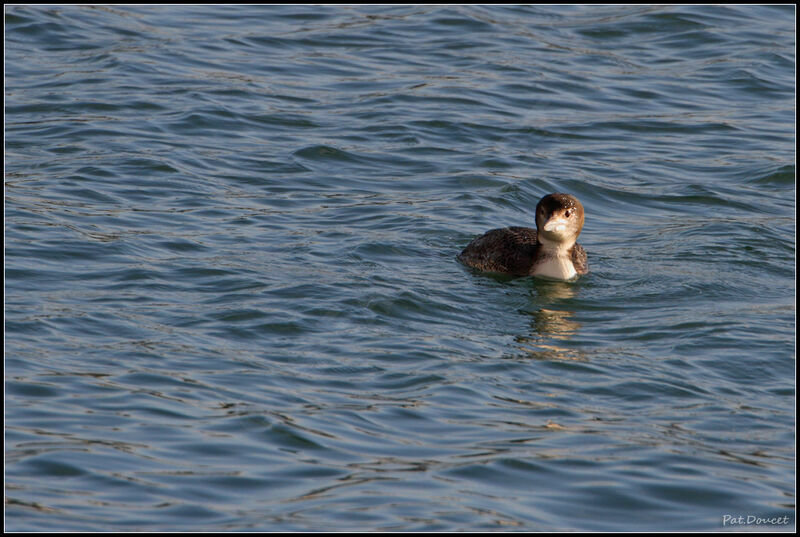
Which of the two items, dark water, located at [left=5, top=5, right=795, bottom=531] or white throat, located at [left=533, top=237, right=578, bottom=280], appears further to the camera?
white throat, located at [left=533, top=237, right=578, bottom=280]

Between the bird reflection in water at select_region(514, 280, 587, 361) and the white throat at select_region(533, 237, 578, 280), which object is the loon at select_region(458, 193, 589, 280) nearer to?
the white throat at select_region(533, 237, 578, 280)

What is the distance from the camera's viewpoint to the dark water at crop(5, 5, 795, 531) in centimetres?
756

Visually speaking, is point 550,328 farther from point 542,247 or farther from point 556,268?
point 542,247

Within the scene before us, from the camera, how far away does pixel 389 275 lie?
1172cm

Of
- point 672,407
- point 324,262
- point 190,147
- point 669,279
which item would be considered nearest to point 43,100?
point 190,147

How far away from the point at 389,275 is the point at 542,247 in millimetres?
1548

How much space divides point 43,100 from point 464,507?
1159 cm

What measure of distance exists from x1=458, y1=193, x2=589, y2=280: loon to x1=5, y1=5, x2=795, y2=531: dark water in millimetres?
192

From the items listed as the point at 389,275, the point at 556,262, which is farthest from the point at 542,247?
the point at 389,275

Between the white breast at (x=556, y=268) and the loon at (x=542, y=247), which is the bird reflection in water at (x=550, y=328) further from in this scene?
the loon at (x=542, y=247)

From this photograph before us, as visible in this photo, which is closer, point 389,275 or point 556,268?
point 389,275

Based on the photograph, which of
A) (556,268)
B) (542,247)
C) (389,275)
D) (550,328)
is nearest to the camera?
(550,328)

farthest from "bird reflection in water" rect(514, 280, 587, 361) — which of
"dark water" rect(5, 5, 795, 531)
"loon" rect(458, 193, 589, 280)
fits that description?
"loon" rect(458, 193, 589, 280)

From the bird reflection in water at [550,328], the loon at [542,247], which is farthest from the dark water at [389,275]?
the loon at [542,247]
